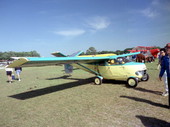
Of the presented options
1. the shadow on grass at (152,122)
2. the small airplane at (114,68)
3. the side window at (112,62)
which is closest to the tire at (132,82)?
the small airplane at (114,68)

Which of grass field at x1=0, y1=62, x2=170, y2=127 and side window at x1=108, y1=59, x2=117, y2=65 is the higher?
side window at x1=108, y1=59, x2=117, y2=65

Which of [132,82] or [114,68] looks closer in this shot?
[132,82]

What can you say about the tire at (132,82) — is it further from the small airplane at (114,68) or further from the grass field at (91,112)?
the grass field at (91,112)

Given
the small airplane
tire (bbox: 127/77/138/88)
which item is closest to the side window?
the small airplane

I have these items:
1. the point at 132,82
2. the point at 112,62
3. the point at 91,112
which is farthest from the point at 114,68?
the point at 91,112

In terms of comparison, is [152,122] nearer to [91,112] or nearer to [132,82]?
[91,112]

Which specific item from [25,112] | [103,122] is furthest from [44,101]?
[103,122]

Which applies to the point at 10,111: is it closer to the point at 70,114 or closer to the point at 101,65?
the point at 70,114

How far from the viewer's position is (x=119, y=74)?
779 cm

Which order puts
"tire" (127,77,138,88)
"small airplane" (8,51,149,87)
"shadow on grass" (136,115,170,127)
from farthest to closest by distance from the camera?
"small airplane" (8,51,149,87) < "tire" (127,77,138,88) < "shadow on grass" (136,115,170,127)

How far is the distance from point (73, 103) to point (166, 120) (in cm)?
325

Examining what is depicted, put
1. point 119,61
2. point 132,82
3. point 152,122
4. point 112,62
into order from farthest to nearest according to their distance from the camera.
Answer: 1. point 112,62
2. point 119,61
3. point 132,82
4. point 152,122

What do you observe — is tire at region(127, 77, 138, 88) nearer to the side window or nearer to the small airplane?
the small airplane

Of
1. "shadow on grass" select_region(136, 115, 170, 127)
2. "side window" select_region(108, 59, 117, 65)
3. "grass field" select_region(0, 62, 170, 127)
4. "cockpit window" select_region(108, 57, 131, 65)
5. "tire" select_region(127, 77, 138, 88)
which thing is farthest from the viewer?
"side window" select_region(108, 59, 117, 65)
